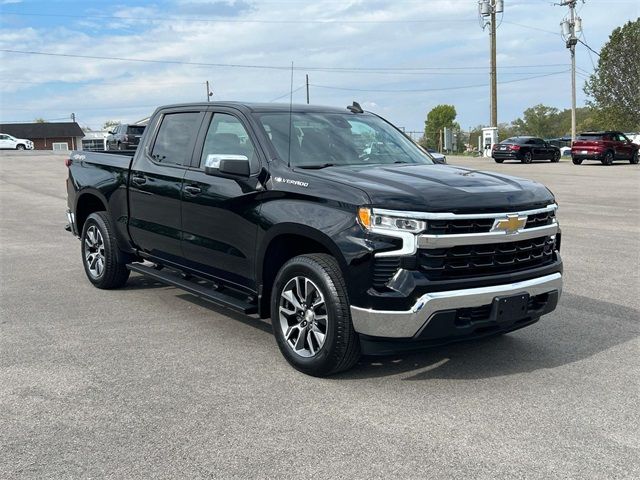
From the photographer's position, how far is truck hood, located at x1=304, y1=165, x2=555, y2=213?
4.14 metres

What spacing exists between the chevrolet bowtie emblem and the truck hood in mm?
67

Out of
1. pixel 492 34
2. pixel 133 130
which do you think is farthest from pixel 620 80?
pixel 133 130

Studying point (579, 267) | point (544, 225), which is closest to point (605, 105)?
point (579, 267)

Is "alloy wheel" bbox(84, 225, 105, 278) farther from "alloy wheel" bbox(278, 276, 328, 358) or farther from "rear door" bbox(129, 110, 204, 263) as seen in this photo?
"alloy wheel" bbox(278, 276, 328, 358)

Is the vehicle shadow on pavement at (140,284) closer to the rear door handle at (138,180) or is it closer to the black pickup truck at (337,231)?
the black pickup truck at (337,231)

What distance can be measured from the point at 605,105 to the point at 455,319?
6125cm

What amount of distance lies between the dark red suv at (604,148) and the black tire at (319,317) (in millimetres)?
32102

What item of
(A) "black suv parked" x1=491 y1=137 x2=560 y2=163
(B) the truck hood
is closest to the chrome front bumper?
(B) the truck hood

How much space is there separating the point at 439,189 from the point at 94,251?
4.50 metres

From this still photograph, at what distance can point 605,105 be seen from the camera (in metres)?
59.0

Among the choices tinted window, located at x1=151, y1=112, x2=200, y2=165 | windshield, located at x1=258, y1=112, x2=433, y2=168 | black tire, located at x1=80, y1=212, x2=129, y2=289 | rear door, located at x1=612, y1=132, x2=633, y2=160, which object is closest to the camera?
windshield, located at x1=258, y1=112, x2=433, y2=168

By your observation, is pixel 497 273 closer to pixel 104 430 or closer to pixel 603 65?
pixel 104 430

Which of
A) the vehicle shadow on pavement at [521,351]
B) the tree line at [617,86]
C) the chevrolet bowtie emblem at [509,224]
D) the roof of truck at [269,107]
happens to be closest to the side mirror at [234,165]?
the roof of truck at [269,107]

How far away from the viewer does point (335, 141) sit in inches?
214
